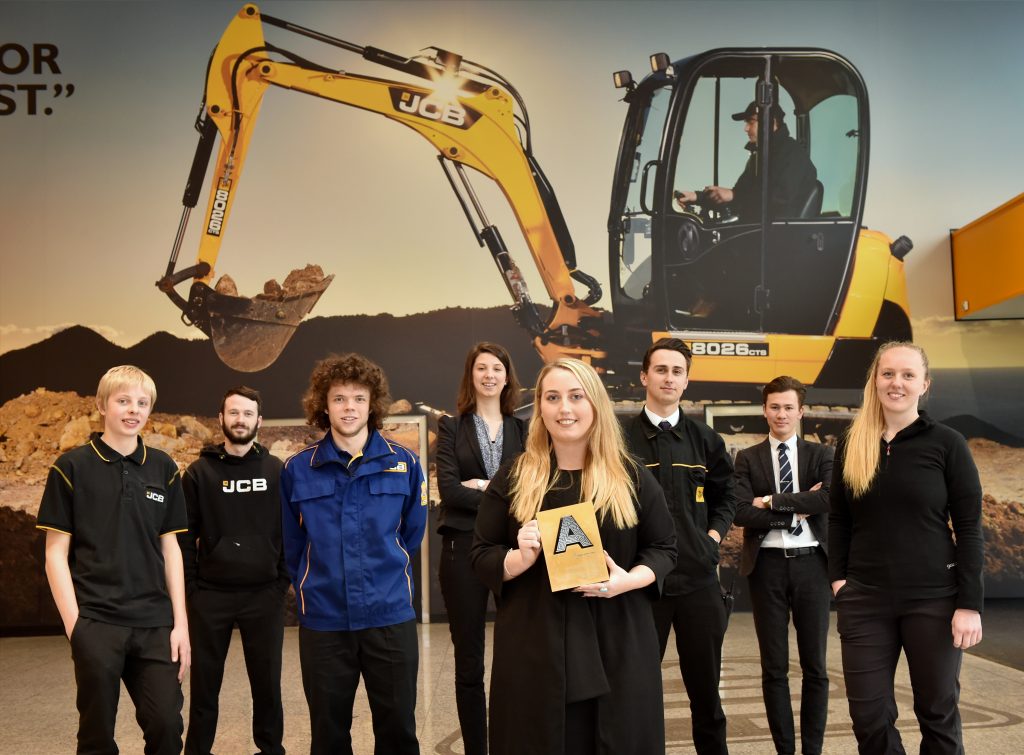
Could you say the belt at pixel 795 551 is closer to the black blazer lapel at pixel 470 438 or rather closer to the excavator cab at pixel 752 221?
the black blazer lapel at pixel 470 438

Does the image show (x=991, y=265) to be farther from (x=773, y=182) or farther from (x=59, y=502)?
(x=59, y=502)

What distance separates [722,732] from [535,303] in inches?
187

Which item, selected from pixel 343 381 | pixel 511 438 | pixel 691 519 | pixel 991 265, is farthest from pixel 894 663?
pixel 991 265

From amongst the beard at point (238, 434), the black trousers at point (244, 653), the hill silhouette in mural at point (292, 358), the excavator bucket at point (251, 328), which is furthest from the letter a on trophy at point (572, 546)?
the excavator bucket at point (251, 328)

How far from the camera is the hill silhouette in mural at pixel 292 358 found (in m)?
7.16

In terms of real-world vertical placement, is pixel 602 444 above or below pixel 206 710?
above

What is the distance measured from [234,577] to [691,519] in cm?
188

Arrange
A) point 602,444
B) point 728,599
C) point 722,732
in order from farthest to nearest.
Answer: point 728,599 < point 722,732 < point 602,444

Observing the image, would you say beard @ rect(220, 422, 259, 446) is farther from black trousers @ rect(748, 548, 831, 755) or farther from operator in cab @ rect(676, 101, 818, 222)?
operator in cab @ rect(676, 101, 818, 222)

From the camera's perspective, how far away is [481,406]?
3.61 meters

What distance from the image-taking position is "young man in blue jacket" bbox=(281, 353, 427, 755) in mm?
2627

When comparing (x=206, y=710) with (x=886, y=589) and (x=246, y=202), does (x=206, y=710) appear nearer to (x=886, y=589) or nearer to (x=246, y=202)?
(x=886, y=589)

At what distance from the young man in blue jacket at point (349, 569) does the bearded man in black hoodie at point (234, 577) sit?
729mm

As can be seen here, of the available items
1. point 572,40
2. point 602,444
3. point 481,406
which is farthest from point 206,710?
point 572,40
